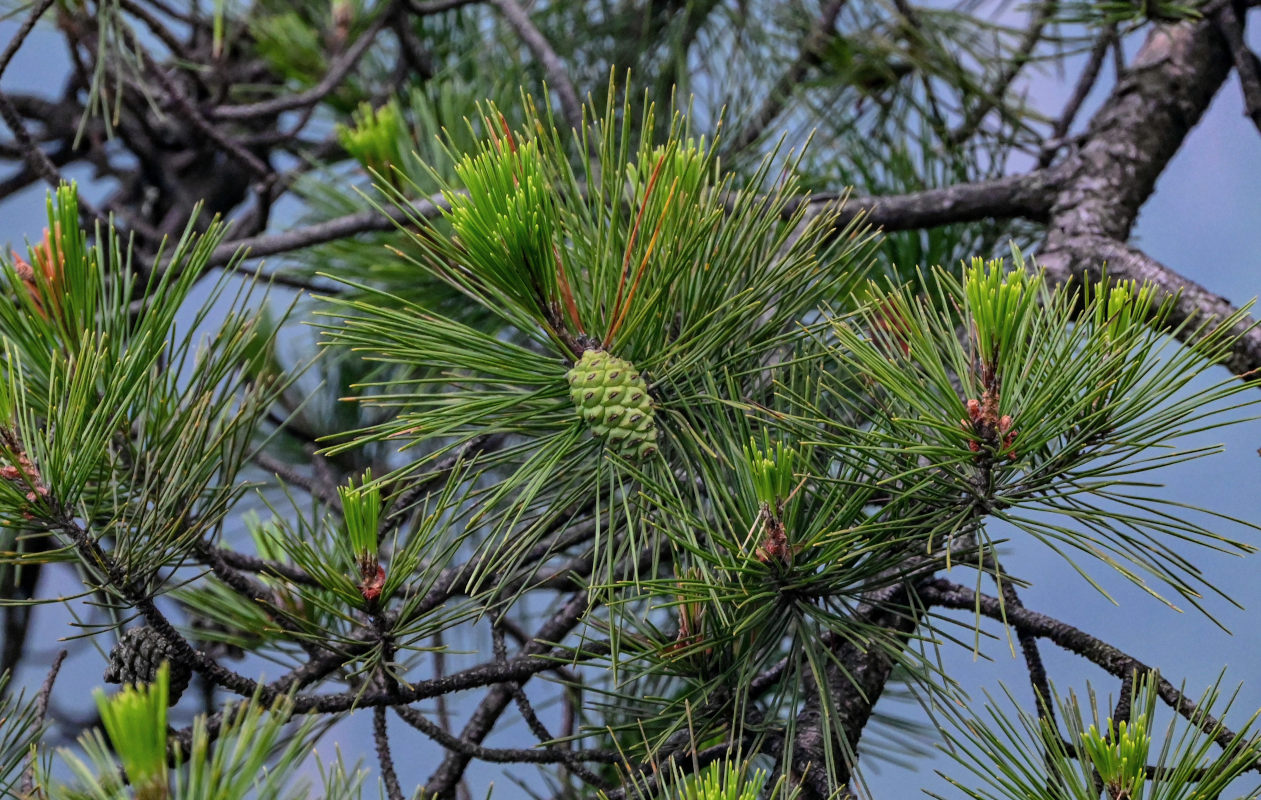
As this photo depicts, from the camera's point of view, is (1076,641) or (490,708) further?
(490,708)

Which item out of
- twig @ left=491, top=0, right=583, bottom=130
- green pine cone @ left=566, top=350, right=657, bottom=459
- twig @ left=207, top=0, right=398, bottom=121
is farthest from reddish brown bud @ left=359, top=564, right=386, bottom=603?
twig @ left=207, top=0, right=398, bottom=121

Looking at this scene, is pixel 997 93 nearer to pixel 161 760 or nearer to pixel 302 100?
pixel 302 100

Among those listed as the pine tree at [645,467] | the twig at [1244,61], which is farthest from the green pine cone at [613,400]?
the twig at [1244,61]

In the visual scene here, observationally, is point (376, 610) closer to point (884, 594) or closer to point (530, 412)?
point (530, 412)

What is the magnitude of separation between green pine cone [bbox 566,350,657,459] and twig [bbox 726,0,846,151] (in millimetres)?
509

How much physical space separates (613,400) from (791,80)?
0.61 m

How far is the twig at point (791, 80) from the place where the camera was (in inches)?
33.7

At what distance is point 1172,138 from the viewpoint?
68cm

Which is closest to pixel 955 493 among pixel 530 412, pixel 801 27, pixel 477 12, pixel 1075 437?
pixel 1075 437

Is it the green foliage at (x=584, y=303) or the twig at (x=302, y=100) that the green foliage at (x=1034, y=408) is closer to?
the green foliage at (x=584, y=303)

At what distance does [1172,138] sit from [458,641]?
73 cm

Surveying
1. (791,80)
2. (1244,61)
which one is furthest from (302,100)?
(1244,61)

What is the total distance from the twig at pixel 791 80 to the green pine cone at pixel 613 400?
509 mm

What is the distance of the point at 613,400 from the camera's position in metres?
0.38
